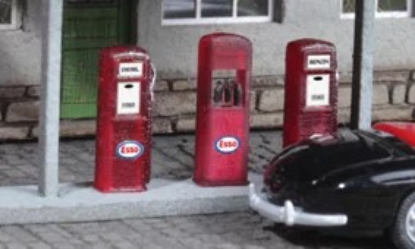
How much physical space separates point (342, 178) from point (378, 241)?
0.76 meters

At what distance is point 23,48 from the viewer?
13.0 m

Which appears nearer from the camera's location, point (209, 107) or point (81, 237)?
point (81, 237)

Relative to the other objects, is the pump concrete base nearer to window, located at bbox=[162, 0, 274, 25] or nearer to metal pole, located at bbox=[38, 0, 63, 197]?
metal pole, located at bbox=[38, 0, 63, 197]

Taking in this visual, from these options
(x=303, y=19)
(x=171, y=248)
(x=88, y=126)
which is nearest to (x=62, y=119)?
(x=88, y=126)

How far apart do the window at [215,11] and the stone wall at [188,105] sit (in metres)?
0.59

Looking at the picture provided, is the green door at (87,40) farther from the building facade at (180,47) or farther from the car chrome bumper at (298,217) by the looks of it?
the car chrome bumper at (298,217)

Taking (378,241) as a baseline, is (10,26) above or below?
above

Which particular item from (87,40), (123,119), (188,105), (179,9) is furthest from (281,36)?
(123,119)

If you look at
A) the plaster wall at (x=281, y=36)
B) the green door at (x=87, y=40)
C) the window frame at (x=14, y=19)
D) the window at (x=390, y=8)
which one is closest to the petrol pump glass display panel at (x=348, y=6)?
the window at (x=390, y=8)

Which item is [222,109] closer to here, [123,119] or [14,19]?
[123,119]

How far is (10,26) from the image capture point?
13.1 metres

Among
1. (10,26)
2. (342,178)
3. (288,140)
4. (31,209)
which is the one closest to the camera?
(342,178)

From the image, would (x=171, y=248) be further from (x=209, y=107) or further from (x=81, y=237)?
(x=209, y=107)

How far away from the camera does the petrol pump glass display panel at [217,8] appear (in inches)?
541
